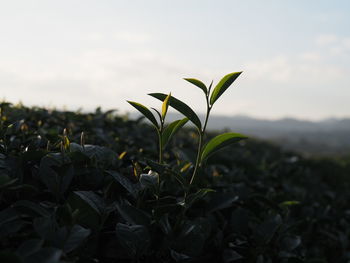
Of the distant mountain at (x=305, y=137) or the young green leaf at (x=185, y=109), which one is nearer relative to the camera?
the young green leaf at (x=185, y=109)

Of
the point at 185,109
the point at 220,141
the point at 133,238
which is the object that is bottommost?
the point at 133,238

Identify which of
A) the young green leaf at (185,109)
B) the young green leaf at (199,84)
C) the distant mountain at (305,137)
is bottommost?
the distant mountain at (305,137)

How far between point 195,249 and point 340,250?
2.59 m

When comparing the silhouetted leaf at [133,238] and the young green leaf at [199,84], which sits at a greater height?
the young green leaf at [199,84]

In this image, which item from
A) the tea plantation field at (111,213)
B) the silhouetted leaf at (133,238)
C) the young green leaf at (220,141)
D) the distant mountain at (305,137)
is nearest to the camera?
the tea plantation field at (111,213)

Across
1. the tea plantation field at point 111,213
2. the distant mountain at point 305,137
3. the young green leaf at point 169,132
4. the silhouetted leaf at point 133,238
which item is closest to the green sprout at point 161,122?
the young green leaf at point 169,132

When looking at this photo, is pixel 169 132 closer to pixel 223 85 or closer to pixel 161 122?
pixel 161 122

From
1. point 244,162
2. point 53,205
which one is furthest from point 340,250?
point 53,205

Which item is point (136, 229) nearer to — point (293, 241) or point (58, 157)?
point (58, 157)

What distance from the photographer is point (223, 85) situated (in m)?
1.47

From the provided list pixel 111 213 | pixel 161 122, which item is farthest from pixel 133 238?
pixel 161 122

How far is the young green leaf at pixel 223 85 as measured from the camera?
1.45 m

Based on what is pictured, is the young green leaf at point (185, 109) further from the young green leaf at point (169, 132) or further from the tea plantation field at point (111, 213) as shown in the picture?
the tea plantation field at point (111, 213)

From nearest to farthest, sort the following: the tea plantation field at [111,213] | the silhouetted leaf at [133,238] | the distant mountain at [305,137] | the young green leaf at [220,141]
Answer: the tea plantation field at [111,213] < the silhouetted leaf at [133,238] < the young green leaf at [220,141] < the distant mountain at [305,137]
